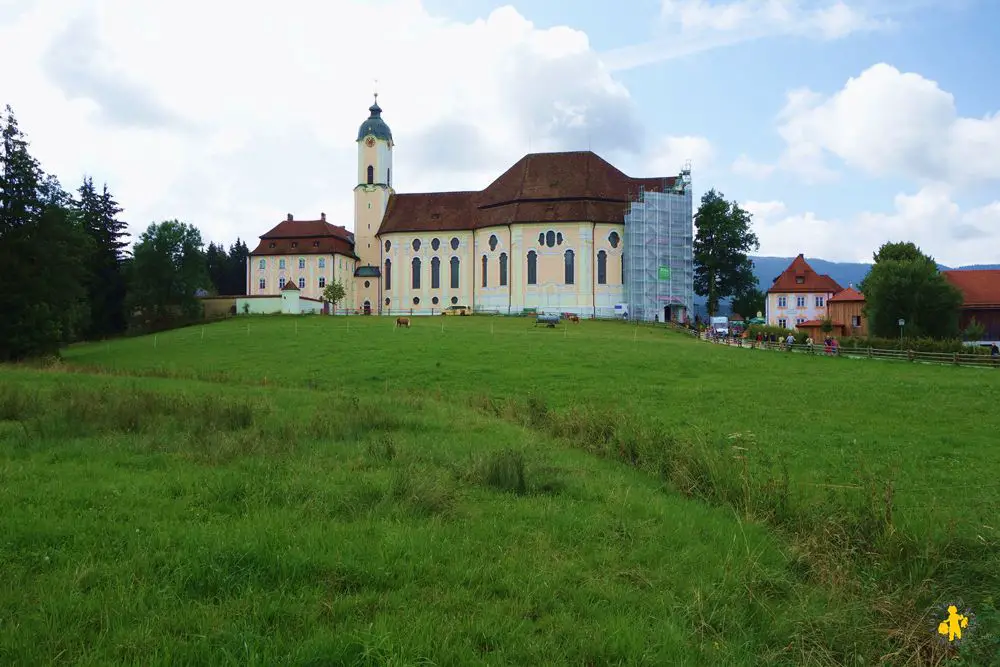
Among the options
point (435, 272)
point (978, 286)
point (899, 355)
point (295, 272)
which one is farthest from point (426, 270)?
point (978, 286)

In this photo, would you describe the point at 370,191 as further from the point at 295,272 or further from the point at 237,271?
the point at 237,271

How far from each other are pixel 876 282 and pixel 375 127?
60855mm

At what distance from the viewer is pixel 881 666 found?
4.45 m

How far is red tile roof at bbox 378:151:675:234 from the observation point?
7269cm

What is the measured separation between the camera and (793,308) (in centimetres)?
7881

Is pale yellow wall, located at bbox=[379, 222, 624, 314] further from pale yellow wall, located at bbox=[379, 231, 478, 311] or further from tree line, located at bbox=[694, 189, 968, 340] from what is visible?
tree line, located at bbox=[694, 189, 968, 340]

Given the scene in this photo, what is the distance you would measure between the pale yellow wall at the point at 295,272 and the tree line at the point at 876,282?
141ft

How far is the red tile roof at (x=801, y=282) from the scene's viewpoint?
78.1 m

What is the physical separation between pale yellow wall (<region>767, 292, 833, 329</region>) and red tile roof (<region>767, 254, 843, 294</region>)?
50cm

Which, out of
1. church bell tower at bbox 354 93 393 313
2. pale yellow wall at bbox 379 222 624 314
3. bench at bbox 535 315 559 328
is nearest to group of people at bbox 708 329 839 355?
bench at bbox 535 315 559 328

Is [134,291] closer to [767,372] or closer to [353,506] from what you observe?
[767,372]

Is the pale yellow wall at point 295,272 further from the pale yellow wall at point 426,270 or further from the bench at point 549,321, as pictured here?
the bench at point 549,321

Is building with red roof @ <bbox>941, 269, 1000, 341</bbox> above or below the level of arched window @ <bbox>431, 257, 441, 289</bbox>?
below

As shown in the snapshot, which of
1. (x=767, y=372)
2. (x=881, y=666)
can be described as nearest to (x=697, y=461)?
(x=881, y=666)
